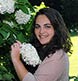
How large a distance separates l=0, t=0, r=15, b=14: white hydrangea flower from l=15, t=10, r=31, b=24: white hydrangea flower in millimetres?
154

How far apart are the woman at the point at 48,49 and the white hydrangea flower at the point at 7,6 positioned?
0.27m

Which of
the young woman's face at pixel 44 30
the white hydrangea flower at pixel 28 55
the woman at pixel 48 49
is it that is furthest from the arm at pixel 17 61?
the young woman's face at pixel 44 30

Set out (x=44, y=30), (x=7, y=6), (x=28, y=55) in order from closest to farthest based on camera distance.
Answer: (x=28, y=55), (x=7, y=6), (x=44, y=30)

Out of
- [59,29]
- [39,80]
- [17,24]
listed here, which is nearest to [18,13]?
[17,24]

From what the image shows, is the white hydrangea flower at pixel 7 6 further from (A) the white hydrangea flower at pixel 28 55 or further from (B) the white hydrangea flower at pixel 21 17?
(A) the white hydrangea flower at pixel 28 55

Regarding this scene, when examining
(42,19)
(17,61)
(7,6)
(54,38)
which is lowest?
(17,61)

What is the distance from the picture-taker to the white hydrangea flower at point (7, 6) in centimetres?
A: 326

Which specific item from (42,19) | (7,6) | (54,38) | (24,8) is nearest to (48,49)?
(54,38)

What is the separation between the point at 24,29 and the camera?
3689mm

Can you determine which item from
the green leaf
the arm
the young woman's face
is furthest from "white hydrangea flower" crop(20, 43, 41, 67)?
the green leaf

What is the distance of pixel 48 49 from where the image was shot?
3.52m

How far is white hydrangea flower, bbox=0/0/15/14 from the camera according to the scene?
326cm

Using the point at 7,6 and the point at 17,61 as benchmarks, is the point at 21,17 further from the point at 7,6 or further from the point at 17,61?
the point at 17,61

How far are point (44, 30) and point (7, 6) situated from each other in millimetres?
386
